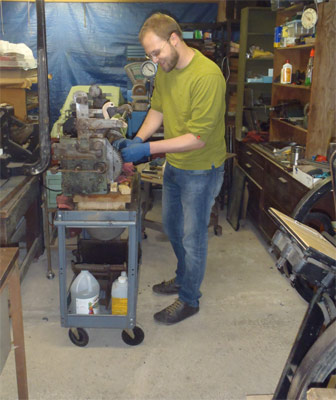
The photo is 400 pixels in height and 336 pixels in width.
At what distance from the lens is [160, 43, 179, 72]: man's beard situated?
2049 mm

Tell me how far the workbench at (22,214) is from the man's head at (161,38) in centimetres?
102

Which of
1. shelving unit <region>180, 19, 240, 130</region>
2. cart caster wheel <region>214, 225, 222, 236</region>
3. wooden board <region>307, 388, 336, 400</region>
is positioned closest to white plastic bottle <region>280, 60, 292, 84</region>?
shelving unit <region>180, 19, 240, 130</region>

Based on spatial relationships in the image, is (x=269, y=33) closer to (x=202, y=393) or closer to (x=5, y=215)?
(x=5, y=215)

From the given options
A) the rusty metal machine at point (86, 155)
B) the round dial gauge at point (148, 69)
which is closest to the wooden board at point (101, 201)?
the rusty metal machine at point (86, 155)

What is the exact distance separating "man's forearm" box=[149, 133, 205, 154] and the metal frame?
28 centimetres

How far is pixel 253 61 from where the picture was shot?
4.25 meters

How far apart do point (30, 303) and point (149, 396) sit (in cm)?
101

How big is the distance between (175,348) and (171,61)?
53.9 inches

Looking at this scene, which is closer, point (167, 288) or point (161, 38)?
point (161, 38)

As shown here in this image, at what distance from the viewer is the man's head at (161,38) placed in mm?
1996

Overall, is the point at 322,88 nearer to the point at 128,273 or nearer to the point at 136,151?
Result: the point at 136,151

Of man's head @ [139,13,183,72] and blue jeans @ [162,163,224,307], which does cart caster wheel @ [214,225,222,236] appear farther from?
man's head @ [139,13,183,72]

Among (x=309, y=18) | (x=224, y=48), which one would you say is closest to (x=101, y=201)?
(x=309, y=18)

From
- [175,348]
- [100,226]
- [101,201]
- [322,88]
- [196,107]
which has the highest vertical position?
[322,88]
